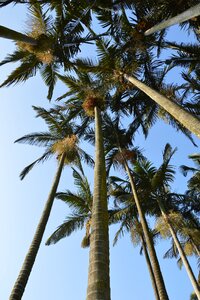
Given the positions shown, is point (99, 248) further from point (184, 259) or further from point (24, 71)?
point (184, 259)

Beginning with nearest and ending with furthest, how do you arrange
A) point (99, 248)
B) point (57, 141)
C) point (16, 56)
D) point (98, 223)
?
point (99, 248)
point (98, 223)
point (16, 56)
point (57, 141)

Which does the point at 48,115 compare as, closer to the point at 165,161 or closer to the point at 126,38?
the point at 126,38

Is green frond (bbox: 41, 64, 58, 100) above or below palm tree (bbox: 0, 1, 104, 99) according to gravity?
above

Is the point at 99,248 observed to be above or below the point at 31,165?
below

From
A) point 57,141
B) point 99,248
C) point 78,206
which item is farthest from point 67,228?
point 99,248

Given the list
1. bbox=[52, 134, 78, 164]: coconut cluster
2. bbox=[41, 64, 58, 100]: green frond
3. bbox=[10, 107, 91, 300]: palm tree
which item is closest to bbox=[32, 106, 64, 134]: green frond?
bbox=[10, 107, 91, 300]: palm tree

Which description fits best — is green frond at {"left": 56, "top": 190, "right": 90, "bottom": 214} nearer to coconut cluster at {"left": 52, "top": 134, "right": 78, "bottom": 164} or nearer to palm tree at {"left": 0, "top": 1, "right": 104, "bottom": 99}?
coconut cluster at {"left": 52, "top": 134, "right": 78, "bottom": 164}

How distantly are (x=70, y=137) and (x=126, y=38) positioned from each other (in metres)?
5.06

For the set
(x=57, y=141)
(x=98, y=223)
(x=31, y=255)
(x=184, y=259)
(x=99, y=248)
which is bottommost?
(x=99, y=248)

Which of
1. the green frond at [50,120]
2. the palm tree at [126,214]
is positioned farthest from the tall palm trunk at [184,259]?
the green frond at [50,120]

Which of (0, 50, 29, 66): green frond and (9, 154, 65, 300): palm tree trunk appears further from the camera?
(0, 50, 29, 66): green frond

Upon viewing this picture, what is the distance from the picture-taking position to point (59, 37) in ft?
34.6

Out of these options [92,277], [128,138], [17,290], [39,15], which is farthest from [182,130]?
[92,277]

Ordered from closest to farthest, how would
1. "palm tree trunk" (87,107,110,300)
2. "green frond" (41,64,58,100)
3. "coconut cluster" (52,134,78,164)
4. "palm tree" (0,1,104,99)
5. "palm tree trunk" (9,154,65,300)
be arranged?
"palm tree trunk" (87,107,110,300)
"palm tree trunk" (9,154,65,300)
"palm tree" (0,1,104,99)
"green frond" (41,64,58,100)
"coconut cluster" (52,134,78,164)
